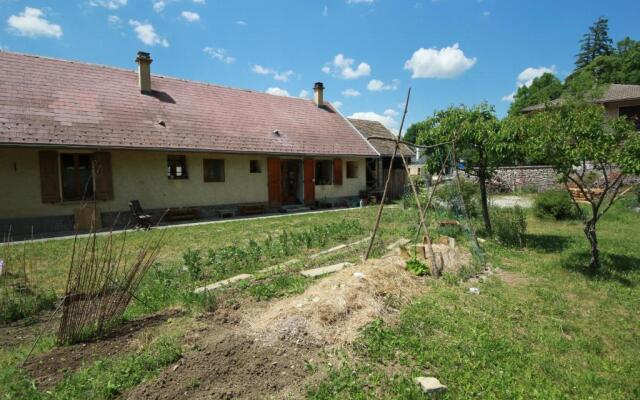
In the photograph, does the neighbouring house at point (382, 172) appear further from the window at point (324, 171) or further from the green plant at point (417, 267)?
the green plant at point (417, 267)

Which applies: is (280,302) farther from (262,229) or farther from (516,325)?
(262,229)

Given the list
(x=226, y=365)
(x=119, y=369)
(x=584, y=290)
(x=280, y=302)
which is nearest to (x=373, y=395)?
(x=226, y=365)

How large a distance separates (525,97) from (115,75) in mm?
54972

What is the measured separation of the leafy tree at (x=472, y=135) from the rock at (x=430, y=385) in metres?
6.30

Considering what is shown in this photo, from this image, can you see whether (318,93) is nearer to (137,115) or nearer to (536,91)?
(137,115)

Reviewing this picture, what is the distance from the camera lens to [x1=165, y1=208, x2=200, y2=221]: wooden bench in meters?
13.1

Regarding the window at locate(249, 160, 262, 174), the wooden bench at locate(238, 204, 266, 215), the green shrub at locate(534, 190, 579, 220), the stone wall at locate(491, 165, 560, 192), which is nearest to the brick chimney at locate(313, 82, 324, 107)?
the window at locate(249, 160, 262, 174)

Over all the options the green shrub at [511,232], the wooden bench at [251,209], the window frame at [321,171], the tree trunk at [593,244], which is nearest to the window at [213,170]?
the wooden bench at [251,209]

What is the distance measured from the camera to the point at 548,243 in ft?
28.0

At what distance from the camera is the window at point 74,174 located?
37.2ft

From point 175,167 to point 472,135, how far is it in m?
10.7

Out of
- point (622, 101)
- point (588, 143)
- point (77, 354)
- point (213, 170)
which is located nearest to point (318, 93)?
point (213, 170)

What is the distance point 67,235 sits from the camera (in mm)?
10453

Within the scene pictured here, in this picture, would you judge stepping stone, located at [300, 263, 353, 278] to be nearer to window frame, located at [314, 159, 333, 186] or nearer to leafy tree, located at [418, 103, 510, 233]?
leafy tree, located at [418, 103, 510, 233]
